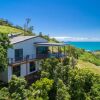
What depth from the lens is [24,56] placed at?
42.8 m

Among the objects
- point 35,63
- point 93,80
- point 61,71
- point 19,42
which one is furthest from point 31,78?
point 93,80

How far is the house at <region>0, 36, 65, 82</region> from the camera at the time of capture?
38.5 m

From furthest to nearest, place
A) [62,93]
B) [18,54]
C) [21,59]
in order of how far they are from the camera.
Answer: [18,54]
[21,59]
[62,93]

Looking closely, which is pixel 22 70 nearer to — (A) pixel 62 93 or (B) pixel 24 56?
(B) pixel 24 56

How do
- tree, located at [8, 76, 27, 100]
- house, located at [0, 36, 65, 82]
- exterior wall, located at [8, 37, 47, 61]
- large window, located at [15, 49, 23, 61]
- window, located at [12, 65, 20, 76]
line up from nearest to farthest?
tree, located at [8, 76, 27, 100], house, located at [0, 36, 65, 82], window, located at [12, 65, 20, 76], exterior wall, located at [8, 37, 47, 61], large window, located at [15, 49, 23, 61]

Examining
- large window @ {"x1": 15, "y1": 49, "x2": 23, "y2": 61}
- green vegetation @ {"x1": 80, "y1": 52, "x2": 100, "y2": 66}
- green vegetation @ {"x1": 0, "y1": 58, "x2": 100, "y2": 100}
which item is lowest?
green vegetation @ {"x1": 80, "y1": 52, "x2": 100, "y2": 66}

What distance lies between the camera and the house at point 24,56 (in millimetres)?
38475

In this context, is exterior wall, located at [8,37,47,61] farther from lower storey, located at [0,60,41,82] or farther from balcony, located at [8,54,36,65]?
lower storey, located at [0,60,41,82]

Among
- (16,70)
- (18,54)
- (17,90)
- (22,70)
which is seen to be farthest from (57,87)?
(18,54)

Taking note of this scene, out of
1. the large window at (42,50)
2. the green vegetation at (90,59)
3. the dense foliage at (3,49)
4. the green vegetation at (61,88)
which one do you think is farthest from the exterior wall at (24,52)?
the green vegetation at (90,59)

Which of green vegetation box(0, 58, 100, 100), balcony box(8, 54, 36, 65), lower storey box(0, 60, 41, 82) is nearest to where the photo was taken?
green vegetation box(0, 58, 100, 100)

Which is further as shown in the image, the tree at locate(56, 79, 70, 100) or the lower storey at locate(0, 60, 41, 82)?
the lower storey at locate(0, 60, 41, 82)

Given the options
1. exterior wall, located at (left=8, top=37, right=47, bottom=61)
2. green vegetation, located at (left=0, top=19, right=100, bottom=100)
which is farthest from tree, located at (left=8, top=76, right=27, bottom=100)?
exterior wall, located at (left=8, top=37, right=47, bottom=61)

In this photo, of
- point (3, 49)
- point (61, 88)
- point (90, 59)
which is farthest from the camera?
point (90, 59)
